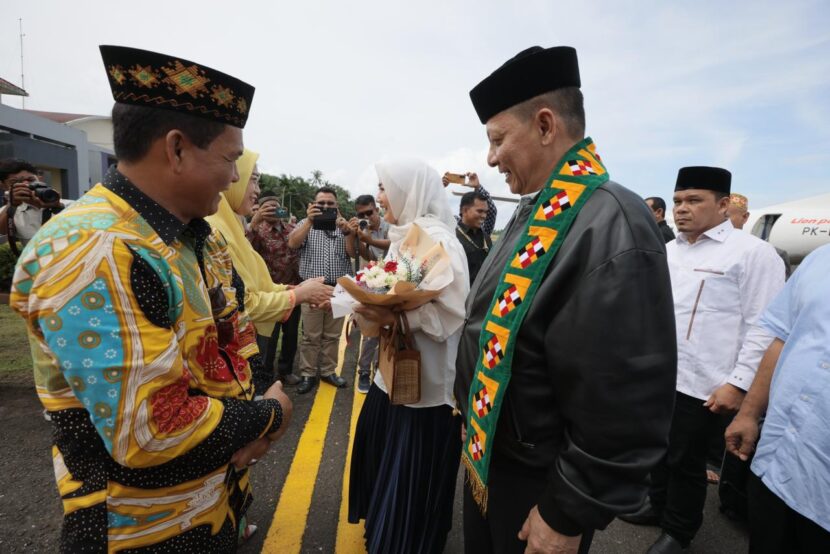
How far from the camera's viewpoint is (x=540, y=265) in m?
1.28

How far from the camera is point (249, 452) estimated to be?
1.29 m

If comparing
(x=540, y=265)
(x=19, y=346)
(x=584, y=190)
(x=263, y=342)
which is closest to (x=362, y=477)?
(x=540, y=265)

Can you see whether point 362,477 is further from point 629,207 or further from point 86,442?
point 629,207

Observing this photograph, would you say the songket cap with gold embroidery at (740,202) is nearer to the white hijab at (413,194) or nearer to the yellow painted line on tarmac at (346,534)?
the white hijab at (413,194)

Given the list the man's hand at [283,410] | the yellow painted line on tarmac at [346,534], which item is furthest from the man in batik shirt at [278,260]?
the man's hand at [283,410]

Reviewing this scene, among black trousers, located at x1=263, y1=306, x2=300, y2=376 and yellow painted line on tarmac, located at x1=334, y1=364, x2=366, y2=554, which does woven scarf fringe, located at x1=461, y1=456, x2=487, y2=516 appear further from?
black trousers, located at x1=263, y1=306, x2=300, y2=376

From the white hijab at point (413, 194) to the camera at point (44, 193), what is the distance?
10.0 ft

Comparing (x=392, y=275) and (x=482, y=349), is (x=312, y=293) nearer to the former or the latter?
(x=392, y=275)

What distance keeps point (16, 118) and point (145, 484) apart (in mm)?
30978

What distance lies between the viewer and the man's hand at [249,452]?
1270 mm

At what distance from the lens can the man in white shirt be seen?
2531 mm

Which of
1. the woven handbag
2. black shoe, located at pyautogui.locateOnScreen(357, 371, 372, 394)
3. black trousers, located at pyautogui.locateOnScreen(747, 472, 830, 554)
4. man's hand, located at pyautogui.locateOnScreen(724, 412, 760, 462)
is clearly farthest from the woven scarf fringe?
black shoe, located at pyautogui.locateOnScreen(357, 371, 372, 394)

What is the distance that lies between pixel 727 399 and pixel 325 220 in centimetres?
402

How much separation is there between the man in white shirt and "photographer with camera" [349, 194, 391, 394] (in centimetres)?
254
